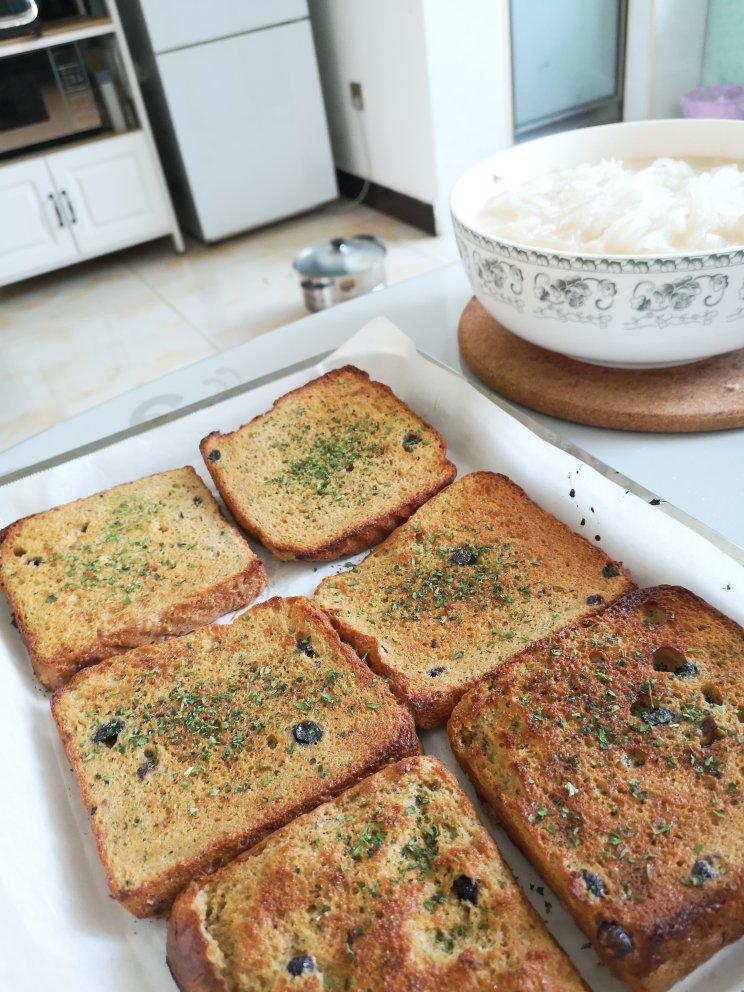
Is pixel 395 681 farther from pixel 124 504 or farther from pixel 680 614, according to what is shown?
pixel 124 504

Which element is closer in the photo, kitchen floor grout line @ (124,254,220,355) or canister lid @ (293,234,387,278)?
canister lid @ (293,234,387,278)

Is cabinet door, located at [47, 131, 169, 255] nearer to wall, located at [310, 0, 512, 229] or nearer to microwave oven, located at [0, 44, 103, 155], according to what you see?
microwave oven, located at [0, 44, 103, 155]

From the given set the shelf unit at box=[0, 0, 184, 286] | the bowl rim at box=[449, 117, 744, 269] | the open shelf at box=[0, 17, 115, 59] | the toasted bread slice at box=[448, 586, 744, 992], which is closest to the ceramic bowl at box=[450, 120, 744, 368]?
the bowl rim at box=[449, 117, 744, 269]

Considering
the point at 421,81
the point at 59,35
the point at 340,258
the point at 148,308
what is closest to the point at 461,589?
the point at 340,258

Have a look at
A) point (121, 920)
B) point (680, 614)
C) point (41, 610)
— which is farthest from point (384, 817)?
point (41, 610)

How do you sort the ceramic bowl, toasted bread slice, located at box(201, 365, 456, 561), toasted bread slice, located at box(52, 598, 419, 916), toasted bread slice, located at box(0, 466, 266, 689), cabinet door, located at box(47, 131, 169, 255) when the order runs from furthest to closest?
cabinet door, located at box(47, 131, 169, 255) → toasted bread slice, located at box(201, 365, 456, 561) → toasted bread slice, located at box(0, 466, 266, 689) → the ceramic bowl → toasted bread slice, located at box(52, 598, 419, 916)

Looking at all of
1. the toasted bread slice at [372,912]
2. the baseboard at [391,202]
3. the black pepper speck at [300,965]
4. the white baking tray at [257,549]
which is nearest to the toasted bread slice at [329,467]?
the white baking tray at [257,549]
